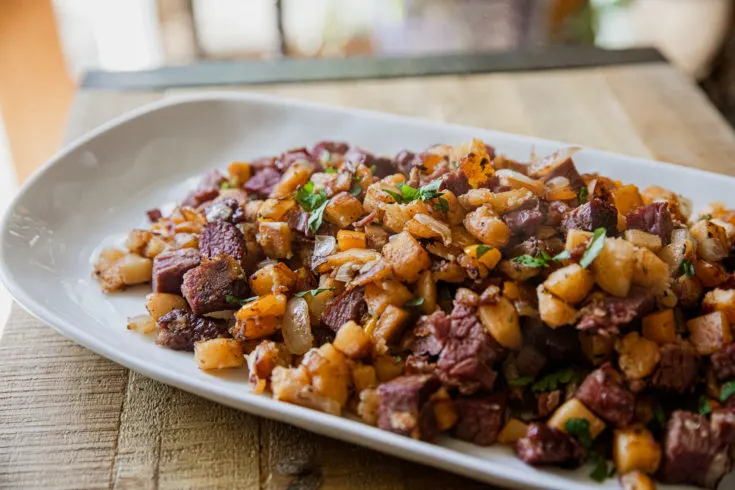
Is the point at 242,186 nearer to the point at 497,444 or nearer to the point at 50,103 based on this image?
the point at 497,444

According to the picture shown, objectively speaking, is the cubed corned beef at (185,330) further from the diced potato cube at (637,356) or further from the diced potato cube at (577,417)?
the diced potato cube at (637,356)

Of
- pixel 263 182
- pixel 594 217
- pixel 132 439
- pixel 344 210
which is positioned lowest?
Answer: pixel 132 439

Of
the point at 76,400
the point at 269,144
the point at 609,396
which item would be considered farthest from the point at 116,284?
the point at 609,396

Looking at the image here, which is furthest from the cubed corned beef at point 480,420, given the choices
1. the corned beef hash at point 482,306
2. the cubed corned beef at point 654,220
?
the cubed corned beef at point 654,220

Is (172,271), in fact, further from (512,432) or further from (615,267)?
(615,267)

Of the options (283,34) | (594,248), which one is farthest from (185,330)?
(283,34)

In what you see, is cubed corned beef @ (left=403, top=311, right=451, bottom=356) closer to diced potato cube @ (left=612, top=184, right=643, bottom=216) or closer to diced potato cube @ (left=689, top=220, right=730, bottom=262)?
diced potato cube @ (left=612, top=184, right=643, bottom=216)

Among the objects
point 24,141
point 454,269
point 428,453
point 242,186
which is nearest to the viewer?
point 428,453
